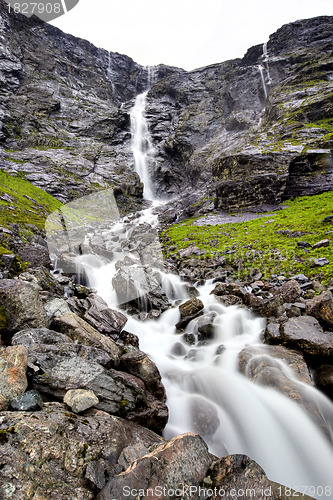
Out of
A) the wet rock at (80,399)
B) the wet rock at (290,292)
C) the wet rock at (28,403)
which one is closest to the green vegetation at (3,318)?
the wet rock at (28,403)

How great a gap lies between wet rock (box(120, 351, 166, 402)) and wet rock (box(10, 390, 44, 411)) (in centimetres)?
306

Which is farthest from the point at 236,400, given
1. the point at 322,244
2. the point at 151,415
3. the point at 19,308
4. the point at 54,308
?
the point at 322,244

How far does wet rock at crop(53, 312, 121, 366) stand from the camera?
22.5ft

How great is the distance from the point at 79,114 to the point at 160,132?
23833 mm

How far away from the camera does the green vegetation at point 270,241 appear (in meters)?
13.9

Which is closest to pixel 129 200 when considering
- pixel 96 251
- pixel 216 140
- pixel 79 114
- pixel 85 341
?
pixel 216 140

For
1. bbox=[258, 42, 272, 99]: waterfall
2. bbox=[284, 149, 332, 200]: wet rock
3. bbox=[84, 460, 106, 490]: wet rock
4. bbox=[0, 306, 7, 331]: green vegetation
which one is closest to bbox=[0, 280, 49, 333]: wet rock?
bbox=[0, 306, 7, 331]: green vegetation

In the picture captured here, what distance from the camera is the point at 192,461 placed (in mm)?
3895

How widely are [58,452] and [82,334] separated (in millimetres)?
3616

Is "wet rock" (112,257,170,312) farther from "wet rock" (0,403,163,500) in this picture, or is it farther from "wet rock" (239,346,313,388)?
"wet rock" (0,403,163,500)

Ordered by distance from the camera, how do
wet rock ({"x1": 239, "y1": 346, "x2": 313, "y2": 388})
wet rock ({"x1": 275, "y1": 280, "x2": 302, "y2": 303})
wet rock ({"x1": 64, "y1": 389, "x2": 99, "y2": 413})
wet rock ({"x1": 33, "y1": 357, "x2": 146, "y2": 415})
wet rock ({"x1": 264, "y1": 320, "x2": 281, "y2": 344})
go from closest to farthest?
wet rock ({"x1": 64, "y1": 389, "x2": 99, "y2": 413})
wet rock ({"x1": 33, "y1": 357, "x2": 146, "y2": 415})
wet rock ({"x1": 239, "y1": 346, "x2": 313, "y2": 388})
wet rock ({"x1": 264, "y1": 320, "x2": 281, "y2": 344})
wet rock ({"x1": 275, "y1": 280, "x2": 302, "y2": 303})

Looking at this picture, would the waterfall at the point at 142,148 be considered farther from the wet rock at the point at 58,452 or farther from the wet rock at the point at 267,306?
the wet rock at the point at 58,452

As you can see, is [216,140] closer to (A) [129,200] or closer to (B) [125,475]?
(A) [129,200]

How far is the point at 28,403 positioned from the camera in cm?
390
